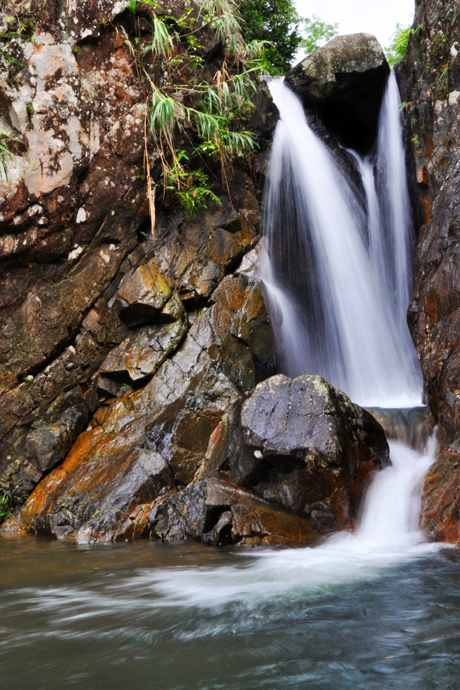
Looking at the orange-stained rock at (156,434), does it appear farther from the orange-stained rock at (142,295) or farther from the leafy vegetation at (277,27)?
the leafy vegetation at (277,27)

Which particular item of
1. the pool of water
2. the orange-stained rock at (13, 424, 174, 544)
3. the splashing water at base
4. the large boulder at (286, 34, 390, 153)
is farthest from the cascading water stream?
the pool of water

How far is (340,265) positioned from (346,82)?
13.3 feet

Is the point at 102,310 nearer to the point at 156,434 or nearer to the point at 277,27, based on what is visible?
the point at 156,434

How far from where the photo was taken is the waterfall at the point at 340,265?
26.8 feet

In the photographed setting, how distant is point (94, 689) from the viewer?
182 centimetres

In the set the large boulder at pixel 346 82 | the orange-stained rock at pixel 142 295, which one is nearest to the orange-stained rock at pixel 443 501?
the orange-stained rock at pixel 142 295

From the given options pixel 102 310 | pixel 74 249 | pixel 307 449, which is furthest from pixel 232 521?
pixel 74 249

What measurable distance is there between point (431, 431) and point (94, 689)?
186 inches

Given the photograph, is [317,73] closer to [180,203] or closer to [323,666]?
[180,203]

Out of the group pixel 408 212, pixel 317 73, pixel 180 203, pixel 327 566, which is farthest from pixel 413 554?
pixel 317 73

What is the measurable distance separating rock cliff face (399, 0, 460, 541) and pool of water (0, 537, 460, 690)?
79cm

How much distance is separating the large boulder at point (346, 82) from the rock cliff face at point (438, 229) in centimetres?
66

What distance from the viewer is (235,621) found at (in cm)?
252

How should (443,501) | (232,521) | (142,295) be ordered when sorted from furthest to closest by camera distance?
(142,295)
(232,521)
(443,501)
